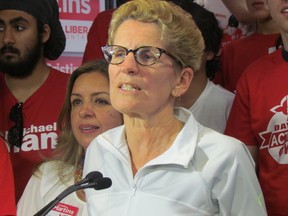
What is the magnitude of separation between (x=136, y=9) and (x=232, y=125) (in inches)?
34.0

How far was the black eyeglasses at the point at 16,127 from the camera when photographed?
2.70 metres

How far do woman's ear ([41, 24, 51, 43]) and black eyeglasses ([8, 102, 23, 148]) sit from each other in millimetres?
396

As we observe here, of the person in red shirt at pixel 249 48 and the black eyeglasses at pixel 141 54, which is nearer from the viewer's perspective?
the black eyeglasses at pixel 141 54

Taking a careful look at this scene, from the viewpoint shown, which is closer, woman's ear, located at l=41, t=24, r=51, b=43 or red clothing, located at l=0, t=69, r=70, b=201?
red clothing, located at l=0, t=69, r=70, b=201

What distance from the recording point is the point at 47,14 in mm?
2930

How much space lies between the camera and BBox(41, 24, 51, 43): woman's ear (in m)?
2.97

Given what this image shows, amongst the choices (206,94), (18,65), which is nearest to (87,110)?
(206,94)

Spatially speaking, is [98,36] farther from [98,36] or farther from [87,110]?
[87,110]

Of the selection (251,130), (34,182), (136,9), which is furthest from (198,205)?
(34,182)

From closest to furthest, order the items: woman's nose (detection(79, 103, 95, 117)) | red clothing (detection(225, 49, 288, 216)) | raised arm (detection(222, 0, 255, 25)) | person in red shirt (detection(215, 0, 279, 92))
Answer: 1. red clothing (detection(225, 49, 288, 216))
2. woman's nose (detection(79, 103, 95, 117))
3. person in red shirt (detection(215, 0, 279, 92))
4. raised arm (detection(222, 0, 255, 25))

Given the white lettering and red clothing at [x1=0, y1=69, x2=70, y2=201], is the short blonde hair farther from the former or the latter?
the white lettering

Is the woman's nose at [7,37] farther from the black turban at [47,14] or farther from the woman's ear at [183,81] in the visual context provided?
the woman's ear at [183,81]

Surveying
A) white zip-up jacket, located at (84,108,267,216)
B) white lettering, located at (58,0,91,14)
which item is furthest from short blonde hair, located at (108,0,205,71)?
white lettering, located at (58,0,91,14)

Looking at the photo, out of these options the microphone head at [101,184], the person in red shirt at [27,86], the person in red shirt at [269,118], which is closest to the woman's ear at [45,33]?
the person in red shirt at [27,86]
